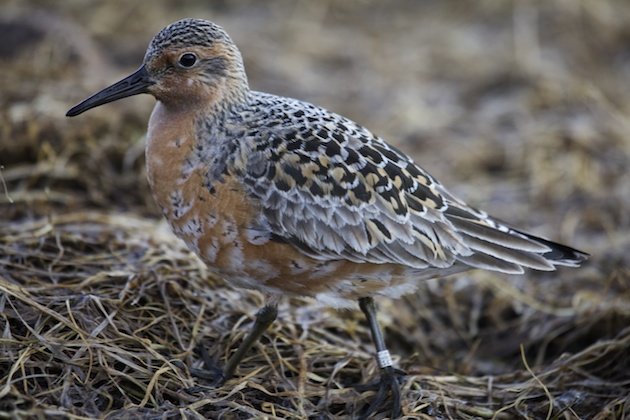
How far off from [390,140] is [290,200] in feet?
15.7

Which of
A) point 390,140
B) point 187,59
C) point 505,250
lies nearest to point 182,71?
point 187,59

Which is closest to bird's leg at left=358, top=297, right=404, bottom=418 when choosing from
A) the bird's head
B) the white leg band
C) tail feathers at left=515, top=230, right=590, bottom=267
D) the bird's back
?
the white leg band

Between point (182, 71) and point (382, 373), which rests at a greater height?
point (182, 71)

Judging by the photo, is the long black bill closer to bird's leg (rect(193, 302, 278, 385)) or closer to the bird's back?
the bird's back

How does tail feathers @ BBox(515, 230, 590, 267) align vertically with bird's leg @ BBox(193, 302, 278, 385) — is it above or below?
above

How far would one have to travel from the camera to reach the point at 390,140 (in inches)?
385

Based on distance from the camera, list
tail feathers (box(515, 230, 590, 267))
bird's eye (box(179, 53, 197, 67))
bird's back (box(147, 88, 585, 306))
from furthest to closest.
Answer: tail feathers (box(515, 230, 590, 267)) → bird's eye (box(179, 53, 197, 67)) → bird's back (box(147, 88, 585, 306))

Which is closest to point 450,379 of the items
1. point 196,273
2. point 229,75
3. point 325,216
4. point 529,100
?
point 325,216

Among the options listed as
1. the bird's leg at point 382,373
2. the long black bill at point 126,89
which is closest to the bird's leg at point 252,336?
the bird's leg at point 382,373

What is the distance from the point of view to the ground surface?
17.1 ft

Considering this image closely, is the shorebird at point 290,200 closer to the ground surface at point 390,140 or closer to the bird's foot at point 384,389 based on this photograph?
the bird's foot at point 384,389

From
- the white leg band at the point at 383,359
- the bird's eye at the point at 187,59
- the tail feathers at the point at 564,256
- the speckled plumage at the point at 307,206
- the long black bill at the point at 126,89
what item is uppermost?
the bird's eye at the point at 187,59

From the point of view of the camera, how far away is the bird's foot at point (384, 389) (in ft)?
17.5

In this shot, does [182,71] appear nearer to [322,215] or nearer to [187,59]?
[187,59]
